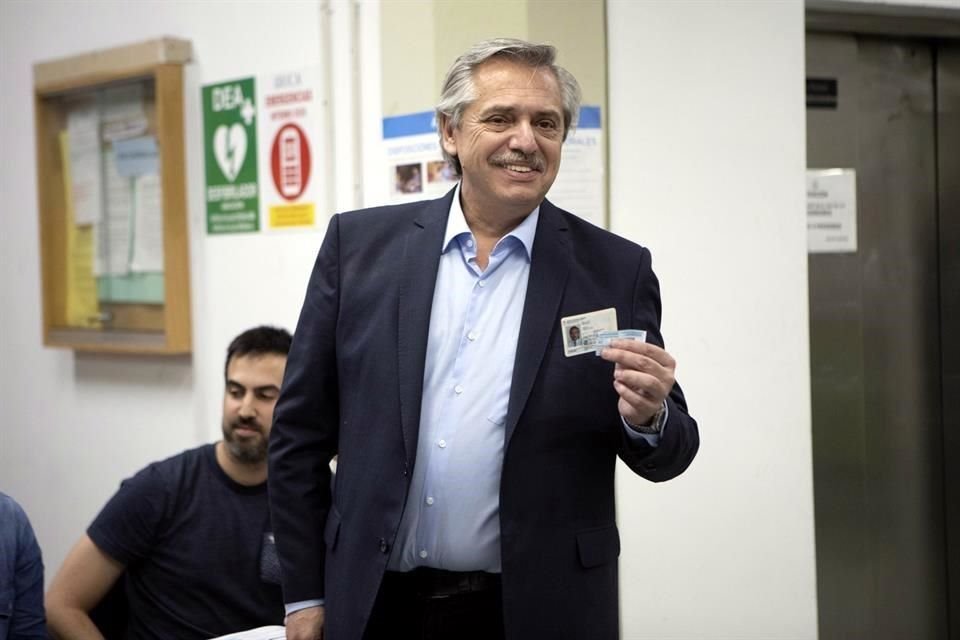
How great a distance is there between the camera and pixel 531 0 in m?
3.66

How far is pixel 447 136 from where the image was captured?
2510 mm

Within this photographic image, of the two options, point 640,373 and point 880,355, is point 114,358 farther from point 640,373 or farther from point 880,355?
point 640,373

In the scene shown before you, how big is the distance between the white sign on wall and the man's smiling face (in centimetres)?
216

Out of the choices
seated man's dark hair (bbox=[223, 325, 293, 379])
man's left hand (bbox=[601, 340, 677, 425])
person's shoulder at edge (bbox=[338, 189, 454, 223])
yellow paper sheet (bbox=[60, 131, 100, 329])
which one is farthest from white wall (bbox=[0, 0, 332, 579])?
man's left hand (bbox=[601, 340, 677, 425])

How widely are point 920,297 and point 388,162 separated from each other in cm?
206

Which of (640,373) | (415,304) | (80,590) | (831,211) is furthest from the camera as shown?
(831,211)

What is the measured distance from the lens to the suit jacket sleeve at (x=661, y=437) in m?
2.28

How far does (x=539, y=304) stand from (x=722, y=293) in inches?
67.3

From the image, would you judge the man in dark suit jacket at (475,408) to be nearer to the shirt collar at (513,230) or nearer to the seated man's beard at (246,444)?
the shirt collar at (513,230)

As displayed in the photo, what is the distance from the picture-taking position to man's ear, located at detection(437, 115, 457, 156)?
249 centimetres

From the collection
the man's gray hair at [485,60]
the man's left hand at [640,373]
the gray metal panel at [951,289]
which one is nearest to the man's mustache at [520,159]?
the man's gray hair at [485,60]

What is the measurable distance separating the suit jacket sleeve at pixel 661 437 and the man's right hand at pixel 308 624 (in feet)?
2.20

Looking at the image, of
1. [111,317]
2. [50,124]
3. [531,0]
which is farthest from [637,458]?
[50,124]

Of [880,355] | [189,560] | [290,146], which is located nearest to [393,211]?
[189,560]
